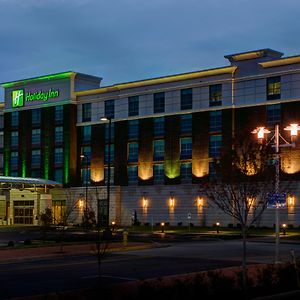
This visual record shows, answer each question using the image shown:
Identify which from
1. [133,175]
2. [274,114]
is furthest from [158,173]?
[274,114]

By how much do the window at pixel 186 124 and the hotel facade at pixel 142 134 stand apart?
12cm

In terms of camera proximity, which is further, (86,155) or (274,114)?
(86,155)

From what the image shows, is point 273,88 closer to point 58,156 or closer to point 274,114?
point 274,114

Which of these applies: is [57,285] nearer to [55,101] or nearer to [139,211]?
[139,211]

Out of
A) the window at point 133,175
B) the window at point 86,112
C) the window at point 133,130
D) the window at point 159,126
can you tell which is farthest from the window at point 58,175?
the window at point 159,126

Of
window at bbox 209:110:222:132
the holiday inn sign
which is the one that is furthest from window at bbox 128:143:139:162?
the holiday inn sign

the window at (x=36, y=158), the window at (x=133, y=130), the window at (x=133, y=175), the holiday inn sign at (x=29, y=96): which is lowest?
the window at (x=133, y=175)

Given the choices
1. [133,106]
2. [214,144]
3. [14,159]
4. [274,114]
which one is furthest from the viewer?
[14,159]

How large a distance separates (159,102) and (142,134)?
468cm

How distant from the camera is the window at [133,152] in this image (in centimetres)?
8455

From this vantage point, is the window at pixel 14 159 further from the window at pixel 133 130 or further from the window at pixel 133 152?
the window at pixel 133 130

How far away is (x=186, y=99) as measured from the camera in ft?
263

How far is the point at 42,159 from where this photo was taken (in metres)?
93.6

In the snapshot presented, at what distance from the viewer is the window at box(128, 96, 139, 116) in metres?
84.6
